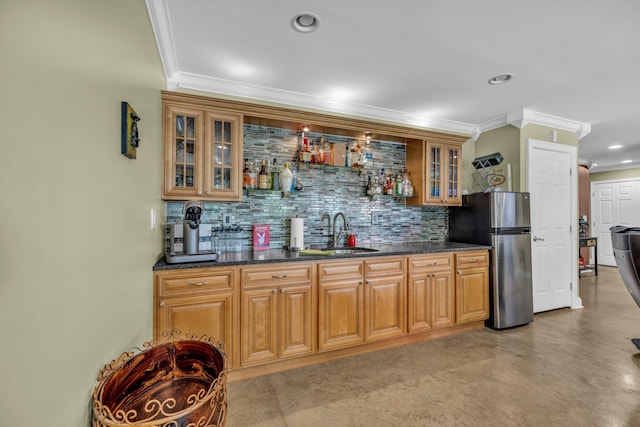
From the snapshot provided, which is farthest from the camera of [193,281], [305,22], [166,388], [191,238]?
[191,238]

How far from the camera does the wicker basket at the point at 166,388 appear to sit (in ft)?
2.91

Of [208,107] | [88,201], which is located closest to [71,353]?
[88,201]

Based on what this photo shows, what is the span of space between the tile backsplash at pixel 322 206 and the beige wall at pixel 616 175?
659 centimetres

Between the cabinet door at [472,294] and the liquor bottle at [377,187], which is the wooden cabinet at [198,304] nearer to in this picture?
the liquor bottle at [377,187]

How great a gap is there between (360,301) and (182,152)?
2034 mm

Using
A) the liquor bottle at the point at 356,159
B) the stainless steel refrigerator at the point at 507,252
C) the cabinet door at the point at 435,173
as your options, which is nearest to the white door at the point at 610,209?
the stainless steel refrigerator at the point at 507,252

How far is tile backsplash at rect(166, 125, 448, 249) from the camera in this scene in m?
2.89

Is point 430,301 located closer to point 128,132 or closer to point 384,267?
point 384,267

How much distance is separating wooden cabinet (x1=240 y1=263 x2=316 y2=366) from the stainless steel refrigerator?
7.24ft

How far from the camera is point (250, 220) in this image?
9.53 feet

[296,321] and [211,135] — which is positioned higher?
[211,135]

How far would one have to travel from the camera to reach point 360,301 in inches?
104

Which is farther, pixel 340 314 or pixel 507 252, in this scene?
pixel 507 252

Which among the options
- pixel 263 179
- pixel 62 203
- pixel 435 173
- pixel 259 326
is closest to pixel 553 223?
pixel 435 173
